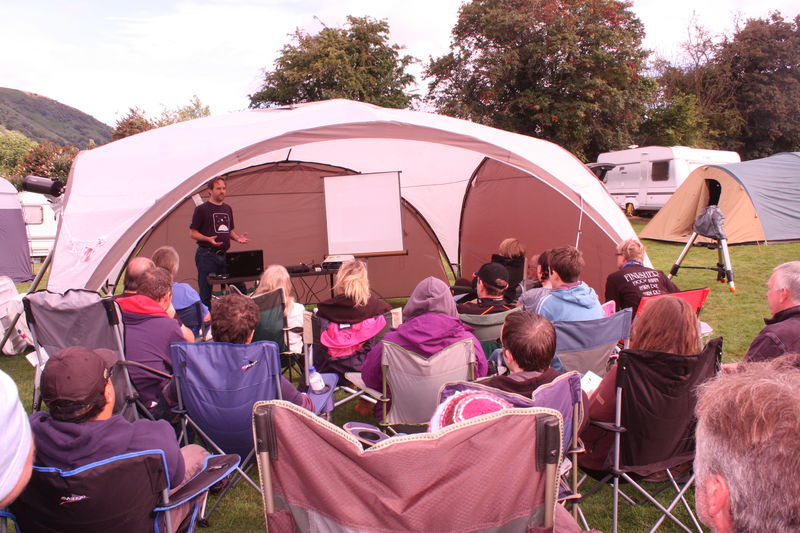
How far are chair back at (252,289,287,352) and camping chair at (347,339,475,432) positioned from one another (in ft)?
4.27

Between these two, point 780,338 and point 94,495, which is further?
point 780,338

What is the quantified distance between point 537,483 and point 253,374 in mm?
1706

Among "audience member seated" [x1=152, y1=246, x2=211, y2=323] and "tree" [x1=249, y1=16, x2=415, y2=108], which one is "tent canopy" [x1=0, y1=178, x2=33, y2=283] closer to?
"audience member seated" [x1=152, y1=246, x2=211, y2=323]

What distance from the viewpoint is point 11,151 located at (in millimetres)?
32469

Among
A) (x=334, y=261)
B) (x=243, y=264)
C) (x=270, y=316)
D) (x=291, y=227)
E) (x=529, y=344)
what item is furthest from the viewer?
(x=291, y=227)

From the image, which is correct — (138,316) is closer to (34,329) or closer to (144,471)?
(34,329)

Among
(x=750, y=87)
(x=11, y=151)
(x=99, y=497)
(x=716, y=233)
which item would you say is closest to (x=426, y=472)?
(x=99, y=497)

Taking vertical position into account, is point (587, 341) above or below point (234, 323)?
below

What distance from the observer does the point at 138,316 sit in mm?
3389

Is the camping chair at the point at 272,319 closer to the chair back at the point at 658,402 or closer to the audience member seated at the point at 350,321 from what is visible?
the audience member seated at the point at 350,321

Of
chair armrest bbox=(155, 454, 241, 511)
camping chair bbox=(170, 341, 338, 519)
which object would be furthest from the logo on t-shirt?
chair armrest bbox=(155, 454, 241, 511)

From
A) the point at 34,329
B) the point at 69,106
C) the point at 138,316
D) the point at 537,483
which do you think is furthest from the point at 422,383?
the point at 69,106

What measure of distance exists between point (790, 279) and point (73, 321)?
426 centimetres

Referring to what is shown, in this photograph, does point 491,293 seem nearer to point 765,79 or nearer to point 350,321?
point 350,321
